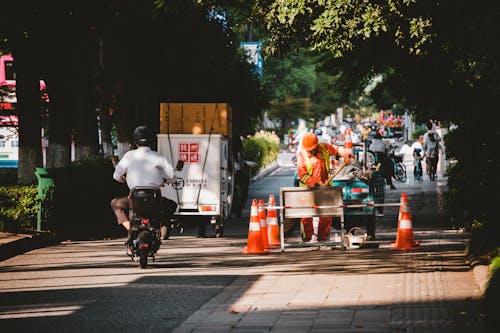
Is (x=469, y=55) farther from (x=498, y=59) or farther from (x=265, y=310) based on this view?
(x=265, y=310)

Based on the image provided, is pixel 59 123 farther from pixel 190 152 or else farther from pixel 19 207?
pixel 19 207

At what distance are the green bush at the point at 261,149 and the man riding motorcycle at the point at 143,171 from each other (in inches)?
1320

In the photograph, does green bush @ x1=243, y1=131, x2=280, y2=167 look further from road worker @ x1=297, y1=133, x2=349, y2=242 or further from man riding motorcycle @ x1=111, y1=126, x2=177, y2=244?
man riding motorcycle @ x1=111, y1=126, x2=177, y2=244

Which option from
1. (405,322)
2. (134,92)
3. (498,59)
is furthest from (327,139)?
(405,322)

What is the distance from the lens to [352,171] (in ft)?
62.1

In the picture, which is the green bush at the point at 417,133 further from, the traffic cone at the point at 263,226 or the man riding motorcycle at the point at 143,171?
the man riding motorcycle at the point at 143,171

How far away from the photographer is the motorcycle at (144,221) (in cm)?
1455

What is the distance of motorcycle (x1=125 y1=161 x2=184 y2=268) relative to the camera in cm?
1455

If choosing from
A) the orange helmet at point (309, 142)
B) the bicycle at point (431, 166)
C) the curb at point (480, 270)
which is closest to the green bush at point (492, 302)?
the curb at point (480, 270)

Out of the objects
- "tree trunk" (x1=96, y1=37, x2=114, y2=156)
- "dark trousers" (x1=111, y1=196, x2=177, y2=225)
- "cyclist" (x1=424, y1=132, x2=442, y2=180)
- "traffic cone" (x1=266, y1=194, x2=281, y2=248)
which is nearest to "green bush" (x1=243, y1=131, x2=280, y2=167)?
"cyclist" (x1=424, y1=132, x2=442, y2=180)

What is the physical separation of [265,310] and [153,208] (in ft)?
14.4

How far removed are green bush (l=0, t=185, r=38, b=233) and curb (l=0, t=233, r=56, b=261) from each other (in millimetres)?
332

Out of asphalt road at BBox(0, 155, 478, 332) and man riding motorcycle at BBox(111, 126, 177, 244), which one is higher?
man riding motorcycle at BBox(111, 126, 177, 244)

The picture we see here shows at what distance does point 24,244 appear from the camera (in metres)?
18.0
